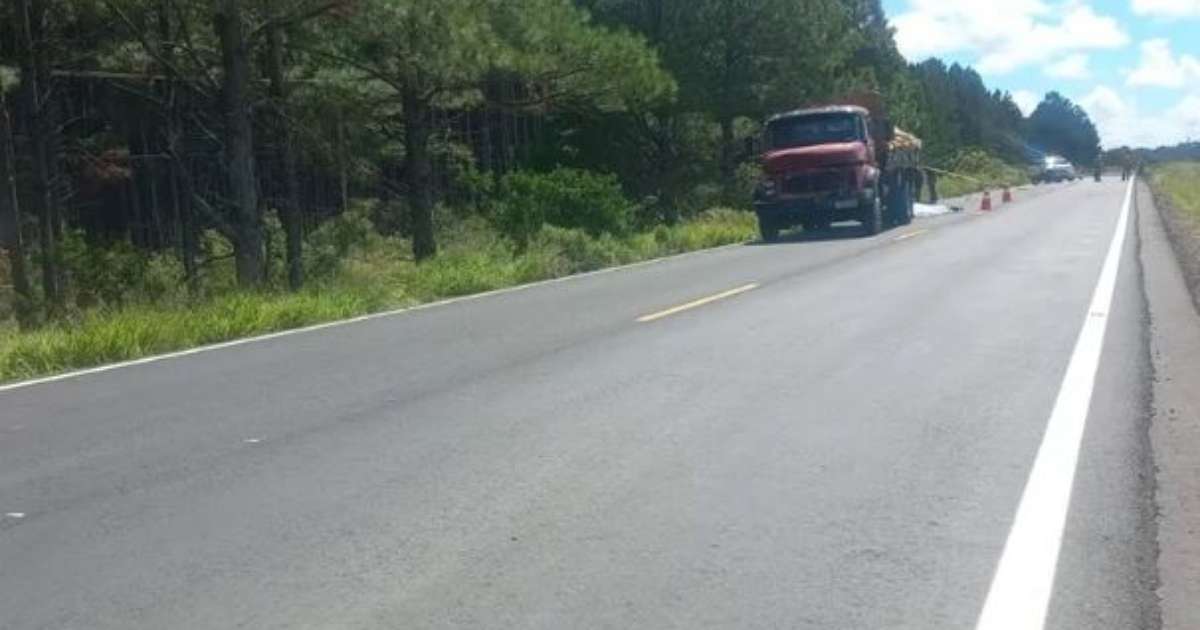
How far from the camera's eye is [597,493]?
6.86 m

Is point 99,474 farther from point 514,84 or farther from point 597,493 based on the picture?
point 514,84

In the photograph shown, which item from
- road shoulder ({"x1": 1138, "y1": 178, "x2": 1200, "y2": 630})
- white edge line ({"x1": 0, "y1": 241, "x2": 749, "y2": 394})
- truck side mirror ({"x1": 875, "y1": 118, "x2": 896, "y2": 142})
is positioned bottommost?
road shoulder ({"x1": 1138, "y1": 178, "x2": 1200, "y2": 630})

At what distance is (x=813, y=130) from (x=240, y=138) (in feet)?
48.2

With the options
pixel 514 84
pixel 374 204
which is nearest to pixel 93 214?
pixel 374 204

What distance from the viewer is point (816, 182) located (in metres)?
30.3

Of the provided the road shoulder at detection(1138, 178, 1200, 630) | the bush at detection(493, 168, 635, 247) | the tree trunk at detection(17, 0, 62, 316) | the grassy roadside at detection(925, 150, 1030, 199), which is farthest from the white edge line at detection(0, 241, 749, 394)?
the grassy roadside at detection(925, 150, 1030, 199)

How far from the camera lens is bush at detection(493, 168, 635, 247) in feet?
87.2

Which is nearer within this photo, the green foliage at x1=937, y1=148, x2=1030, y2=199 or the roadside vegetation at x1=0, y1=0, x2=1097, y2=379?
the roadside vegetation at x1=0, y1=0, x2=1097, y2=379

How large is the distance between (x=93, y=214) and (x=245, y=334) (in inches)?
764

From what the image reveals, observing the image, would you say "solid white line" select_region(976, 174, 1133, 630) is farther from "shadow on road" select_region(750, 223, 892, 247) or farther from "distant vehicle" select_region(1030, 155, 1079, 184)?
"distant vehicle" select_region(1030, 155, 1079, 184)

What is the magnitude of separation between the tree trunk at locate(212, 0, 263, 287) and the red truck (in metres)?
13.1

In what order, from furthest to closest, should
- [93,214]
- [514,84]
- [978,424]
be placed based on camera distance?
[93,214]
[514,84]
[978,424]

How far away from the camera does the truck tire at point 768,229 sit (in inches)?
1232

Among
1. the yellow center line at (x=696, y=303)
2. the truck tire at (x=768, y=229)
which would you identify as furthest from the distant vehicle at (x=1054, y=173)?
the yellow center line at (x=696, y=303)
